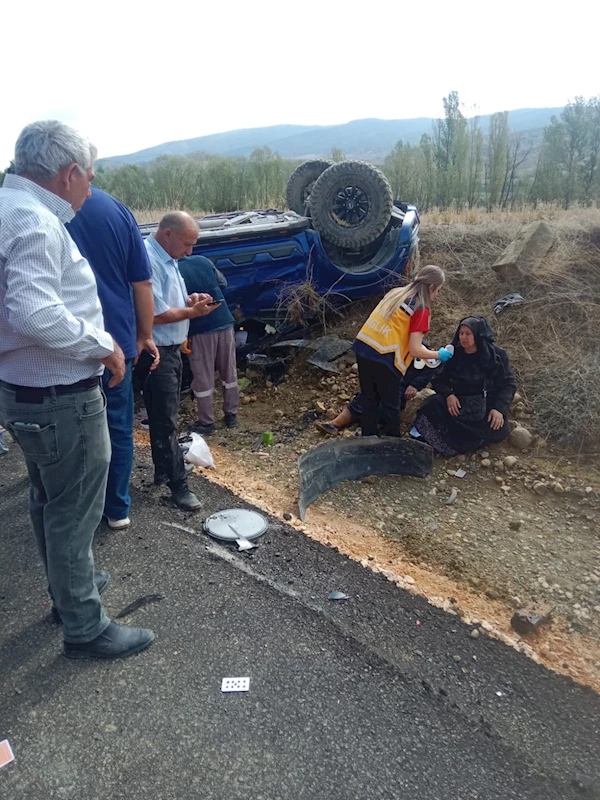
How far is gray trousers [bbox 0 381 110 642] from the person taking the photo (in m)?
1.98

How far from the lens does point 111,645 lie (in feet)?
7.73

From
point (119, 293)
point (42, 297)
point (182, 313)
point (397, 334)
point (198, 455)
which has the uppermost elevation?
point (42, 297)

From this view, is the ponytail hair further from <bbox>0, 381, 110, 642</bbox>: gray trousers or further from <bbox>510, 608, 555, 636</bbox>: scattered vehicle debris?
<bbox>0, 381, 110, 642</bbox>: gray trousers

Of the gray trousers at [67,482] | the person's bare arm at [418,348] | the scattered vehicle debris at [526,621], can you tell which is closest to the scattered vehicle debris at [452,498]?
the person's bare arm at [418,348]

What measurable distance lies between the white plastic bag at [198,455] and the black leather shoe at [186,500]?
2.39 feet

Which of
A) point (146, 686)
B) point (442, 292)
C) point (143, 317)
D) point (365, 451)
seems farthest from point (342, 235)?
point (146, 686)

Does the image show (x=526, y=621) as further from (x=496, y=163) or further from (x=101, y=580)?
(x=496, y=163)

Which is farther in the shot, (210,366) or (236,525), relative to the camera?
(210,366)

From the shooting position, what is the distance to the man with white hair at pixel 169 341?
11.6ft

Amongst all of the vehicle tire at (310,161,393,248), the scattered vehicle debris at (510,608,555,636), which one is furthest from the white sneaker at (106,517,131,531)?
the vehicle tire at (310,161,393,248)

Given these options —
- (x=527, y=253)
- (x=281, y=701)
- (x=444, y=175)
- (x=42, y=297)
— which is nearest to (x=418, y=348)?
(x=281, y=701)

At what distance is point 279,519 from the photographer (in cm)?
356

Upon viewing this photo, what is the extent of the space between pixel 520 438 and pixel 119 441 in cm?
339

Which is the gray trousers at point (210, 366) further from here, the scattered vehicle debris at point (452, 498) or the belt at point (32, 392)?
the belt at point (32, 392)
